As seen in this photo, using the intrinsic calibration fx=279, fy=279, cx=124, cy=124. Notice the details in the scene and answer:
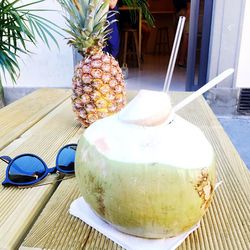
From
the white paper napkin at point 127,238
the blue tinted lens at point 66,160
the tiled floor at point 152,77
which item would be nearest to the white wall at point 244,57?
the tiled floor at point 152,77

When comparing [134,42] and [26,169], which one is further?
[134,42]

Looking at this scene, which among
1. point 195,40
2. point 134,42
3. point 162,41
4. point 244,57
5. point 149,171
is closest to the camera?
point 149,171

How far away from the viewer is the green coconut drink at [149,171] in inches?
13.9

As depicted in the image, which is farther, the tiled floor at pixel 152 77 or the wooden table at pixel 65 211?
the tiled floor at pixel 152 77

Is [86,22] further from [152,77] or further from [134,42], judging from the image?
[134,42]

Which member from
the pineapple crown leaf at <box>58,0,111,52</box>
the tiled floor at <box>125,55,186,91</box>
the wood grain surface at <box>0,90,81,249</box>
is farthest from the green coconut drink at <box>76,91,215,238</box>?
the tiled floor at <box>125,55,186,91</box>

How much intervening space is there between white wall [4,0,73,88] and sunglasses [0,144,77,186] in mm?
2393

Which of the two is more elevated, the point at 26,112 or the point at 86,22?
the point at 86,22

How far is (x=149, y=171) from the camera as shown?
0.35 meters

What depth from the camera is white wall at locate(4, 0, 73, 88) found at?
112 inches

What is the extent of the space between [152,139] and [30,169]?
1.11ft

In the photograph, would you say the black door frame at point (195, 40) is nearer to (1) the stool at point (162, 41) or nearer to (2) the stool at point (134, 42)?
(2) the stool at point (134, 42)

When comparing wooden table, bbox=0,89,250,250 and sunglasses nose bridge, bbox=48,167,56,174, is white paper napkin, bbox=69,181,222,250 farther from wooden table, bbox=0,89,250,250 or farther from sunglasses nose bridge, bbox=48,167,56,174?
sunglasses nose bridge, bbox=48,167,56,174

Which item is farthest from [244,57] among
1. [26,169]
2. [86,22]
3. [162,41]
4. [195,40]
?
[162,41]
